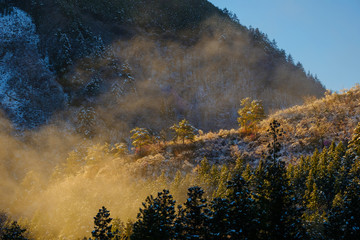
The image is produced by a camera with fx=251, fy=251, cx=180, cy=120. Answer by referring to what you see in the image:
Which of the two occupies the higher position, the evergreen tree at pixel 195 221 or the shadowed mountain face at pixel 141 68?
the shadowed mountain face at pixel 141 68

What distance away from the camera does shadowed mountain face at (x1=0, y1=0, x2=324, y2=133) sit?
66812mm

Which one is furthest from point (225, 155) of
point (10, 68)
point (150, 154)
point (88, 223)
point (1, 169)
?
point (10, 68)

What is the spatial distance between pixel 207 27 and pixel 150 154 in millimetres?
89075

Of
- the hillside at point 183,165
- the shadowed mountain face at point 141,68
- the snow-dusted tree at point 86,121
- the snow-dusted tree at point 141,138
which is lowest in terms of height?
the hillside at point 183,165

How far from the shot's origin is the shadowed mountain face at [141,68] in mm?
66812

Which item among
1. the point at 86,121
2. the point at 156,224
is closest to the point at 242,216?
the point at 156,224

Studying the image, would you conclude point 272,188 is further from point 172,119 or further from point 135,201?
point 172,119

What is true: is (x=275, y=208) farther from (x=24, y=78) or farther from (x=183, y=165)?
(x=24, y=78)

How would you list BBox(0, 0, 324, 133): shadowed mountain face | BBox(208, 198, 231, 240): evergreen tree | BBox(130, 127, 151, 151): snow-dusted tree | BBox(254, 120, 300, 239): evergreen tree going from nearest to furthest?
BBox(208, 198, 231, 240): evergreen tree, BBox(254, 120, 300, 239): evergreen tree, BBox(130, 127, 151, 151): snow-dusted tree, BBox(0, 0, 324, 133): shadowed mountain face

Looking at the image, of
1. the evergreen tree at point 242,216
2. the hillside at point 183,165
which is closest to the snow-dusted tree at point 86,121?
the hillside at point 183,165

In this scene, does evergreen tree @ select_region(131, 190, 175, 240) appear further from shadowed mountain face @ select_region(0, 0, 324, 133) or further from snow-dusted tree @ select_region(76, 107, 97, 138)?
shadowed mountain face @ select_region(0, 0, 324, 133)

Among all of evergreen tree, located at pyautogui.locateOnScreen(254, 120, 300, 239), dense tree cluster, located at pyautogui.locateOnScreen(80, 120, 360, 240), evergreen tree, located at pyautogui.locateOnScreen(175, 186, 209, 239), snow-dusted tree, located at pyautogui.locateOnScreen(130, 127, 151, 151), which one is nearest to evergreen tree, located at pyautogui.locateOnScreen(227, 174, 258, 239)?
dense tree cluster, located at pyautogui.locateOnScreen(80, 120, 360, 240)

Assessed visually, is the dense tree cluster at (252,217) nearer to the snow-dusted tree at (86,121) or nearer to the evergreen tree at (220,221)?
the evergreen tree at (220,221)

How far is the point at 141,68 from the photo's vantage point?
280ft
